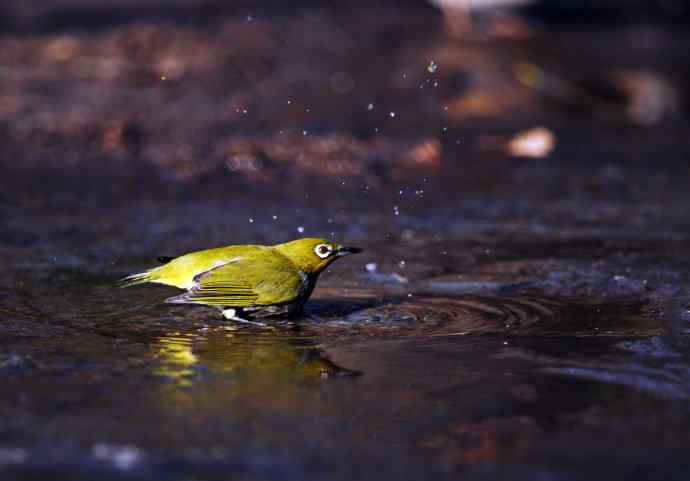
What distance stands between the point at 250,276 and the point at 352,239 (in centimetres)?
237

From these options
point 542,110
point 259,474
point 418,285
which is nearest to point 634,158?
point 542,110

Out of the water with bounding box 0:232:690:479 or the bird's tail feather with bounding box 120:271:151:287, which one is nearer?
the water with bounding box 0:232:690:479

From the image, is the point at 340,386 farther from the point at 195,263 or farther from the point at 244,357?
the point at 195,263

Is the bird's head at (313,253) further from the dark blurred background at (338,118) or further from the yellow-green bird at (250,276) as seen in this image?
the dark blurred background at (338,118)

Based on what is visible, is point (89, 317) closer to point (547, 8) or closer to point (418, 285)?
point (418, 285)

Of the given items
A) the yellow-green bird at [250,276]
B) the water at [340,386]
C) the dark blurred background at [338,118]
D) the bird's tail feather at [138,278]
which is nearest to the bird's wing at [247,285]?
the yellow-green bird at [250,276]

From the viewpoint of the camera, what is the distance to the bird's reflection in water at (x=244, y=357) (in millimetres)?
5062

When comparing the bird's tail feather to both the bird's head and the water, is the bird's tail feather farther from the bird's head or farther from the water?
the bird's head

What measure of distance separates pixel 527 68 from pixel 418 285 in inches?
287

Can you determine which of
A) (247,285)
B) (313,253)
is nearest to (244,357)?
(247,285)

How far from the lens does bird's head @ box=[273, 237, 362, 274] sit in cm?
641

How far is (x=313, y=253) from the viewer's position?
6.44 metres

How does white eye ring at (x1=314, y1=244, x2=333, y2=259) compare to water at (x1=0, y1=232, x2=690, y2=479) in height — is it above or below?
above

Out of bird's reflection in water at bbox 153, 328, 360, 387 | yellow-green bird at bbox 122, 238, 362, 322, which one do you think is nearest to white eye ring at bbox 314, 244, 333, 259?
yellow-green bird at bbox 122, 238, 362, 322
